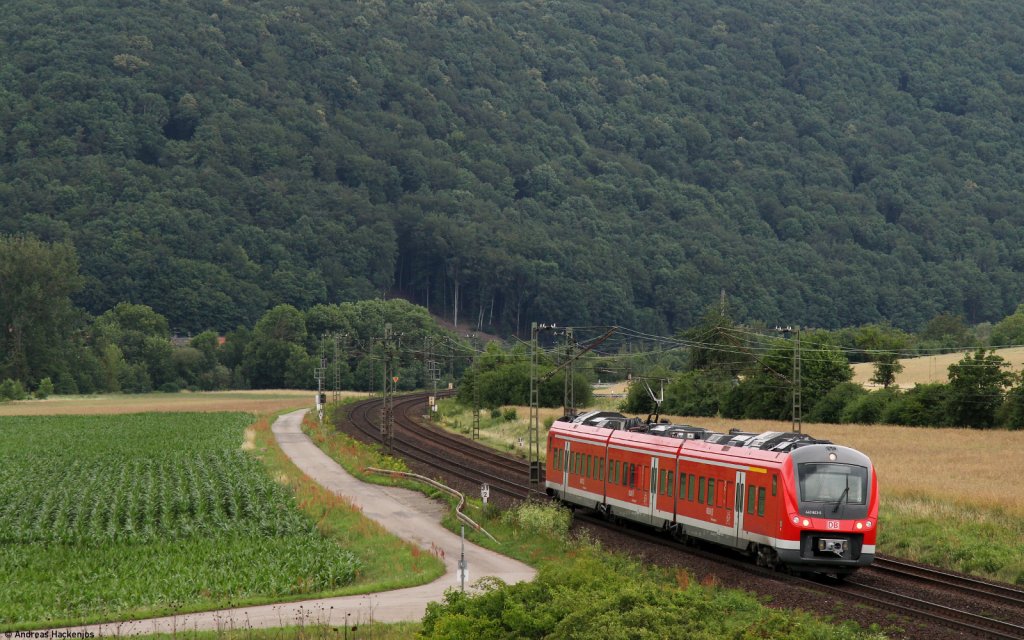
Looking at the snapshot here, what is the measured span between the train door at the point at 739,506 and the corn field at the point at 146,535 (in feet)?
37.0

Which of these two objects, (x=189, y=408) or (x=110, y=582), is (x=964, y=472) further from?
(x=189, y=408)

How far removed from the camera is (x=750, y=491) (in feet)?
121

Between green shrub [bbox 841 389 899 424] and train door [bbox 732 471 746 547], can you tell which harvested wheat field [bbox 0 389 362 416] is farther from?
train door [bbox 732 471 746 547]

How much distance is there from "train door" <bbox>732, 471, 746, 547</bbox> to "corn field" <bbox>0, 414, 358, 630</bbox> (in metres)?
11.3

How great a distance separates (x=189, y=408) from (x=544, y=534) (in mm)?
109089

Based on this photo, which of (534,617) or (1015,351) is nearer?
(534,617)

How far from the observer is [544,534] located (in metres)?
44.5

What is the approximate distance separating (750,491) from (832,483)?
265 centimetres

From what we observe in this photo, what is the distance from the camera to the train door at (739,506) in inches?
1478

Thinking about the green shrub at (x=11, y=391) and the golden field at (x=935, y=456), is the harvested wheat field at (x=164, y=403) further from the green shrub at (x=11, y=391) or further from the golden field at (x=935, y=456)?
the golden field at (x=935, y=456)

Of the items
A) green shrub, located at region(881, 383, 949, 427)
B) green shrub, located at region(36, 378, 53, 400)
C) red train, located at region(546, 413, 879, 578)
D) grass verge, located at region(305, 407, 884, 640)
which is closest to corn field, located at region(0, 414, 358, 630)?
grass verge, located at region(305, 407, 884, 640)

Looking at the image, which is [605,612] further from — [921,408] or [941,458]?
[921,408]

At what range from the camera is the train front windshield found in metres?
35.1

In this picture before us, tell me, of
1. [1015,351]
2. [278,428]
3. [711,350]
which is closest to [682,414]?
[711,350]
